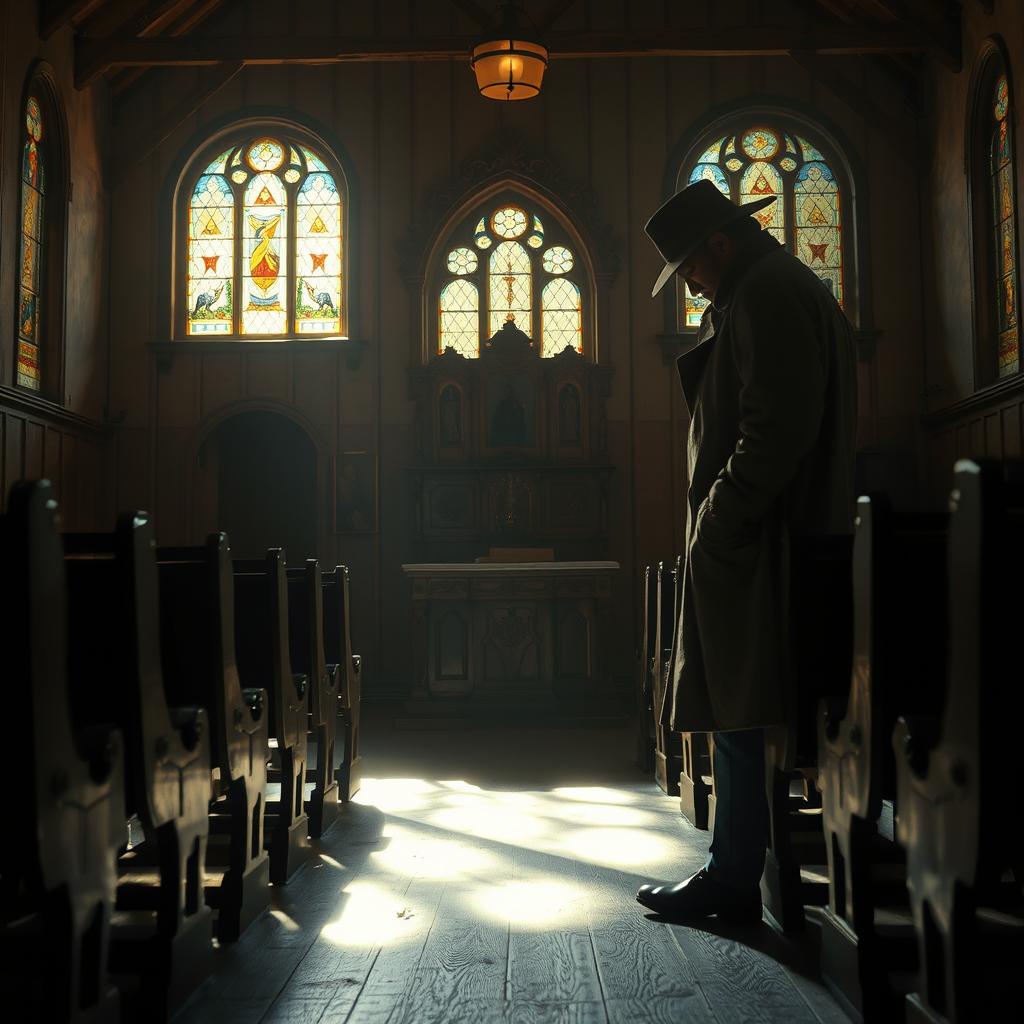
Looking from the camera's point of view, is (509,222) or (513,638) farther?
(509,222)

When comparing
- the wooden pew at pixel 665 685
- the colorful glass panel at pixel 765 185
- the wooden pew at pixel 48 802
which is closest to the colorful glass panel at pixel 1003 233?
the colorful glass panel at pixel 765 185

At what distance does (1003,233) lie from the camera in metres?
8.05

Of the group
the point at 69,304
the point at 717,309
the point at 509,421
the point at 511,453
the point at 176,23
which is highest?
the point at 176,23

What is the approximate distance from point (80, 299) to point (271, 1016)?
7.84 metres

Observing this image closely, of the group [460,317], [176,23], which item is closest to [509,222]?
[460,317]

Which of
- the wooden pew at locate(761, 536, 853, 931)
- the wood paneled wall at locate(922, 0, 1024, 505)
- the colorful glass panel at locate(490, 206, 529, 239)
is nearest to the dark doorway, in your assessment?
the colorful glass panel at locate(490, 206, 529, 239)

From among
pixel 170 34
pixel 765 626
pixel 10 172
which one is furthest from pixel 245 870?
pixel 170 34

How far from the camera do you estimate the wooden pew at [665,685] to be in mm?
4730

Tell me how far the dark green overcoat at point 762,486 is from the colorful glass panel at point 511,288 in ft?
22.6

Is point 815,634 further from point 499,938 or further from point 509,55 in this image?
point 509,55

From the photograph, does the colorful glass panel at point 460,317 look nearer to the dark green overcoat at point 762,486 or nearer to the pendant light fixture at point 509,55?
the pendant light fixture at point 509,55

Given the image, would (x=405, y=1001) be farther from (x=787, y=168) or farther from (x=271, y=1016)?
(x=787, y=168)

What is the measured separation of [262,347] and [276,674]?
255 inches

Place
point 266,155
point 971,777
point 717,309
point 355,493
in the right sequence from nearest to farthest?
point 971,777 → point 717,309 → point 355,493 → point 266,155
